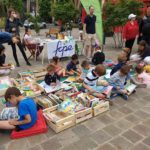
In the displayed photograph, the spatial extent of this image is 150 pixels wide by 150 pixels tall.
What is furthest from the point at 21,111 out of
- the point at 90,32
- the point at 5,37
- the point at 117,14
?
the point at 117,14

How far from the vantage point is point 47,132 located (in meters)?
3.73

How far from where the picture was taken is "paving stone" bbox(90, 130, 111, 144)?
3.53m

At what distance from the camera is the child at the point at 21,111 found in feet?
11.0

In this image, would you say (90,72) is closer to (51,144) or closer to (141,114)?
(141,114)

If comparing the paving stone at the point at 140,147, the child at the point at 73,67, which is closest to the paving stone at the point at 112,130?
the paving stone at the point at 140,147

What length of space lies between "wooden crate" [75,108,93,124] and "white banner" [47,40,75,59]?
385cm

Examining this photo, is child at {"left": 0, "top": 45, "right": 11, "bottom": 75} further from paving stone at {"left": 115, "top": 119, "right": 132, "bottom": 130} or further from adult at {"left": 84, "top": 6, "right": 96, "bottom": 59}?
paving stone at {"left": 115, "top": 119, "right": 132, "bottom": 130}

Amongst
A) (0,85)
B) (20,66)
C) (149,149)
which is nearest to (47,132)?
(149,149)

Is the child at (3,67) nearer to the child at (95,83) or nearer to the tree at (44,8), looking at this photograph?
the child at (95,83)

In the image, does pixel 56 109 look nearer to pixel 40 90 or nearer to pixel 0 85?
pixel 40 90

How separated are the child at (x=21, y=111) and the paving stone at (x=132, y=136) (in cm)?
148

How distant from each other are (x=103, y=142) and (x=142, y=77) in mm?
2994

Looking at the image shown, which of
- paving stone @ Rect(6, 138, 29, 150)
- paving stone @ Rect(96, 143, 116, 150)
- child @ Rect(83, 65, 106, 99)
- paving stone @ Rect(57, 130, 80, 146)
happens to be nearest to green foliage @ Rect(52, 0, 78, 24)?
child @ Rect(83, 65, 106, 99)

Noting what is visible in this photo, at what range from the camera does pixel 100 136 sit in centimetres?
363
